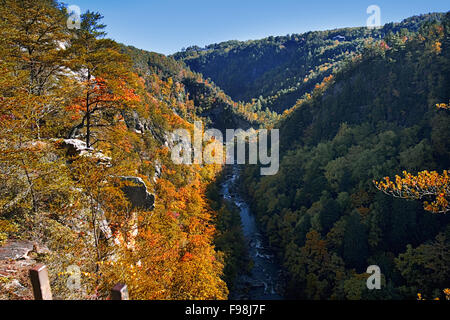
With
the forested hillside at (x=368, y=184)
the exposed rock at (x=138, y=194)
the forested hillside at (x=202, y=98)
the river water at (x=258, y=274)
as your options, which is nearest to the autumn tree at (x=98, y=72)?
the exposed rock at (x=138, y=194)

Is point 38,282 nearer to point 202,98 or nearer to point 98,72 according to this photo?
point 98,72

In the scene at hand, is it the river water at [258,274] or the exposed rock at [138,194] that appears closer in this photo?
the exposed rock at [138,194]

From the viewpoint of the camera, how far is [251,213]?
67.0 m

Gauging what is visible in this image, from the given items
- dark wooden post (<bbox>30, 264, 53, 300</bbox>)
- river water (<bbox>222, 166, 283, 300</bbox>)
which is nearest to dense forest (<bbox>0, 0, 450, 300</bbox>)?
river water (<bbox>222, 166, 283, 300</bbox>)

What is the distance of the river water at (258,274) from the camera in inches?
1469

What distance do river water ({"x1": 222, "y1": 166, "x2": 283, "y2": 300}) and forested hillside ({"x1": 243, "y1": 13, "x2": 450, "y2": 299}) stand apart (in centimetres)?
223

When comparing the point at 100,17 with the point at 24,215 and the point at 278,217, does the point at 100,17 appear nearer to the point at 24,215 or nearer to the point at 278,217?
the point at 24,215

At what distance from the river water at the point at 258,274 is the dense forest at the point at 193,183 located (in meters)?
1.55

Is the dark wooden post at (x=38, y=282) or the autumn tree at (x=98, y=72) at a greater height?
the autumn tree at (x=98, y=72)

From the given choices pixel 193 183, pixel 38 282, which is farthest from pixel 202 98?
pixel 38 282

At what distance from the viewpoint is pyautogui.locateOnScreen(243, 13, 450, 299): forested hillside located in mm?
34750

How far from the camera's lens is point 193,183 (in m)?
58.2

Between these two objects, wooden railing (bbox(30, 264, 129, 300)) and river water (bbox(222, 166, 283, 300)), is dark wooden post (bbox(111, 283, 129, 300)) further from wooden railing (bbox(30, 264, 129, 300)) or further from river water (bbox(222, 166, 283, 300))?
river water (bbox(222, 166, 283, 300))

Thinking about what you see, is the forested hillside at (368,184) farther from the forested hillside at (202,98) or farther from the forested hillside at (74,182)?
the forested hillside at (202,98)
